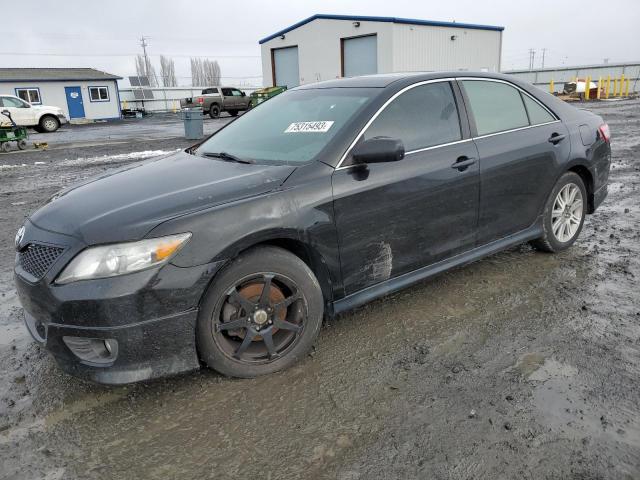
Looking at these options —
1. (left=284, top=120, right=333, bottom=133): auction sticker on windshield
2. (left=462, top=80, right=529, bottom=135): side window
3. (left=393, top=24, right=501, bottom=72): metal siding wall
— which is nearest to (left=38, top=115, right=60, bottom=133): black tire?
(left=393, top=24, right=501, bottom=72): metal siding wall

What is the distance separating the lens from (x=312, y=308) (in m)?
2.93

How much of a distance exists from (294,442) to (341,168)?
60.5 inches

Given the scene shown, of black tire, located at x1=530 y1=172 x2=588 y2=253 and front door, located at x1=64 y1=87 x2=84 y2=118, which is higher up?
front door, located at x1=64 y1=87 x2=84 y2=118

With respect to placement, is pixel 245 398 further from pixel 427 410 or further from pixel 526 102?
pixel 526 102

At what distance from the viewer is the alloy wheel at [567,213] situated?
4418 mm

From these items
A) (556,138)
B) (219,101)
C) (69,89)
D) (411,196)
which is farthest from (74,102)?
(411,196)

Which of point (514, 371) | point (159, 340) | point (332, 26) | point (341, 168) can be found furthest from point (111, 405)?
point (332, 26)

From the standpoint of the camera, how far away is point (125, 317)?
2.42 metres

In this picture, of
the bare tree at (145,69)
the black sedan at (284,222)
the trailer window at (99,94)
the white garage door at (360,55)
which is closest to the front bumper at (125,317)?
the black sedan at (284,222)

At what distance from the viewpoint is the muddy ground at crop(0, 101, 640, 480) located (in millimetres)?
2189

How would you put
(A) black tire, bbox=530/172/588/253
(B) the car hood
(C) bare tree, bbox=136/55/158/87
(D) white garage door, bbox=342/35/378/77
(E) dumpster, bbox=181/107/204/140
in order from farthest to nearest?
(C) bare tree, bbox=136/55/158/87 < (D) white garage door, bbox=342/35/378/77 < (E) dumpster, bbox=181/107/204/140 < (A) black tire, bbox=530/172/588/253 < (B) the car hood

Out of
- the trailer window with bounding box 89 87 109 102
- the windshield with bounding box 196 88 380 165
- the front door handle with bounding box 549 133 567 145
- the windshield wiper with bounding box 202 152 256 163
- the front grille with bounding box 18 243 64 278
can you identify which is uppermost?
the trailer window with bounding box 89 87 109 102

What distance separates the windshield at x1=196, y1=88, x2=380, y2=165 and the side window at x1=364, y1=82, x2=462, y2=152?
0.61 feet

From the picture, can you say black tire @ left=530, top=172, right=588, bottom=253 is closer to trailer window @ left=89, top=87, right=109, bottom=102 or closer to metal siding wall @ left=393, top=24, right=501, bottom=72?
metal siding wall @ left=393, top=24, right=501, bottom=72
